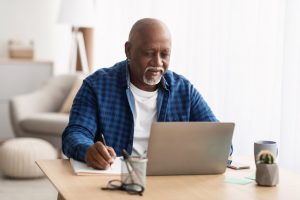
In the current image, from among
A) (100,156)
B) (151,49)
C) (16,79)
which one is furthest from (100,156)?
(16,79)

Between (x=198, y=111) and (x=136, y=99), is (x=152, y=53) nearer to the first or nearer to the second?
(x=136, y=99)

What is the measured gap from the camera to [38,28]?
667cm

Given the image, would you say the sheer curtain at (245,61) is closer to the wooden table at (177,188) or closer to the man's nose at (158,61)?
the man's nose at (158,61)

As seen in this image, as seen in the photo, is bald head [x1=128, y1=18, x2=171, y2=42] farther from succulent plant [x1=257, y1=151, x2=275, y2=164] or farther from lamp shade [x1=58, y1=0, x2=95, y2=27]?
lamp shade [x1=58, y1=0, x2=95, y2=27]

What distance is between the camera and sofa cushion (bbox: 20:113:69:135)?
16.8ft

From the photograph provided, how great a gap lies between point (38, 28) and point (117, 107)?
14.4 ft

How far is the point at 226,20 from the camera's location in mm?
3715

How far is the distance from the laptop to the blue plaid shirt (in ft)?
1.42

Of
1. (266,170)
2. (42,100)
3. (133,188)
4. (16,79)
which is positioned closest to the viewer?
(133,188)

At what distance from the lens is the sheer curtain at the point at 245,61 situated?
10.6 feet

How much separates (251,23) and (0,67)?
345 centimetres

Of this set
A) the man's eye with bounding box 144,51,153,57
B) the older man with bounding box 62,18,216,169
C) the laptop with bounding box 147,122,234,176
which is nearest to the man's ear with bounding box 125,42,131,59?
the older man with bounding box 62,18,216,169

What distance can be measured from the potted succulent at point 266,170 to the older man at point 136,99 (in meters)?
0.59

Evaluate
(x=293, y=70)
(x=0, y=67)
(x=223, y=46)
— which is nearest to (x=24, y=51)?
(x=0, y=67)
